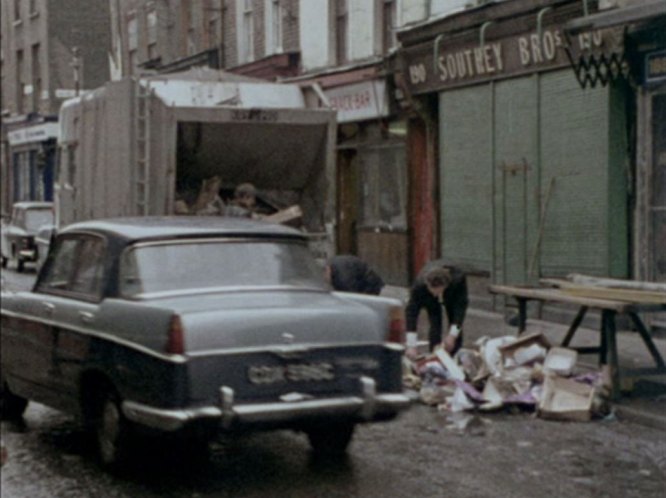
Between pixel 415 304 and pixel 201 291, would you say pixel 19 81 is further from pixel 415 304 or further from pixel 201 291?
pixel 201 291

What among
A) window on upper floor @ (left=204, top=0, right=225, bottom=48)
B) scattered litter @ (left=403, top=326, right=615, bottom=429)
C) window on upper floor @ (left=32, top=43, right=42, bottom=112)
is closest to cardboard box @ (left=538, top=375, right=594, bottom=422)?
scattered litter @ (left=403, top=326, right=615, bottom=429)

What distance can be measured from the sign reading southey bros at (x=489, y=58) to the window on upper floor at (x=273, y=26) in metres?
6.37

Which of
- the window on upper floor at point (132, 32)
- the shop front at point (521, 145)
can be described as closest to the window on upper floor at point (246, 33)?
the window on upper floor at point (132, 32)

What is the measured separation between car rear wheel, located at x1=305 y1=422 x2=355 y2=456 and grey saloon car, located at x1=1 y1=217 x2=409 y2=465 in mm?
11

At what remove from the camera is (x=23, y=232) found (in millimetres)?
32344

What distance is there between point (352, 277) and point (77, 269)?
2947 mm

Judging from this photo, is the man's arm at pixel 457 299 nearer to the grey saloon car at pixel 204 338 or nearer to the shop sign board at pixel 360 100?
the grey saloon car at pixel 204 338

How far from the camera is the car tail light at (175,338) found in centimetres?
808

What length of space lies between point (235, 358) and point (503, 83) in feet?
39.4

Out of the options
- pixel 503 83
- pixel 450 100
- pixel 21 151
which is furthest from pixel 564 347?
pixel 21 151

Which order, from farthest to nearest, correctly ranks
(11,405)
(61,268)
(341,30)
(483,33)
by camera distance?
(341,30), (483,33), (11,405), (61,268)

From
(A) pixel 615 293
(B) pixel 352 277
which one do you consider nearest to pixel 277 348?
(B) pixel 352 277

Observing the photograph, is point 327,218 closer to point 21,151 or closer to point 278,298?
point 278,298

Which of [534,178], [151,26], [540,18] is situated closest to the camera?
[540,18]
